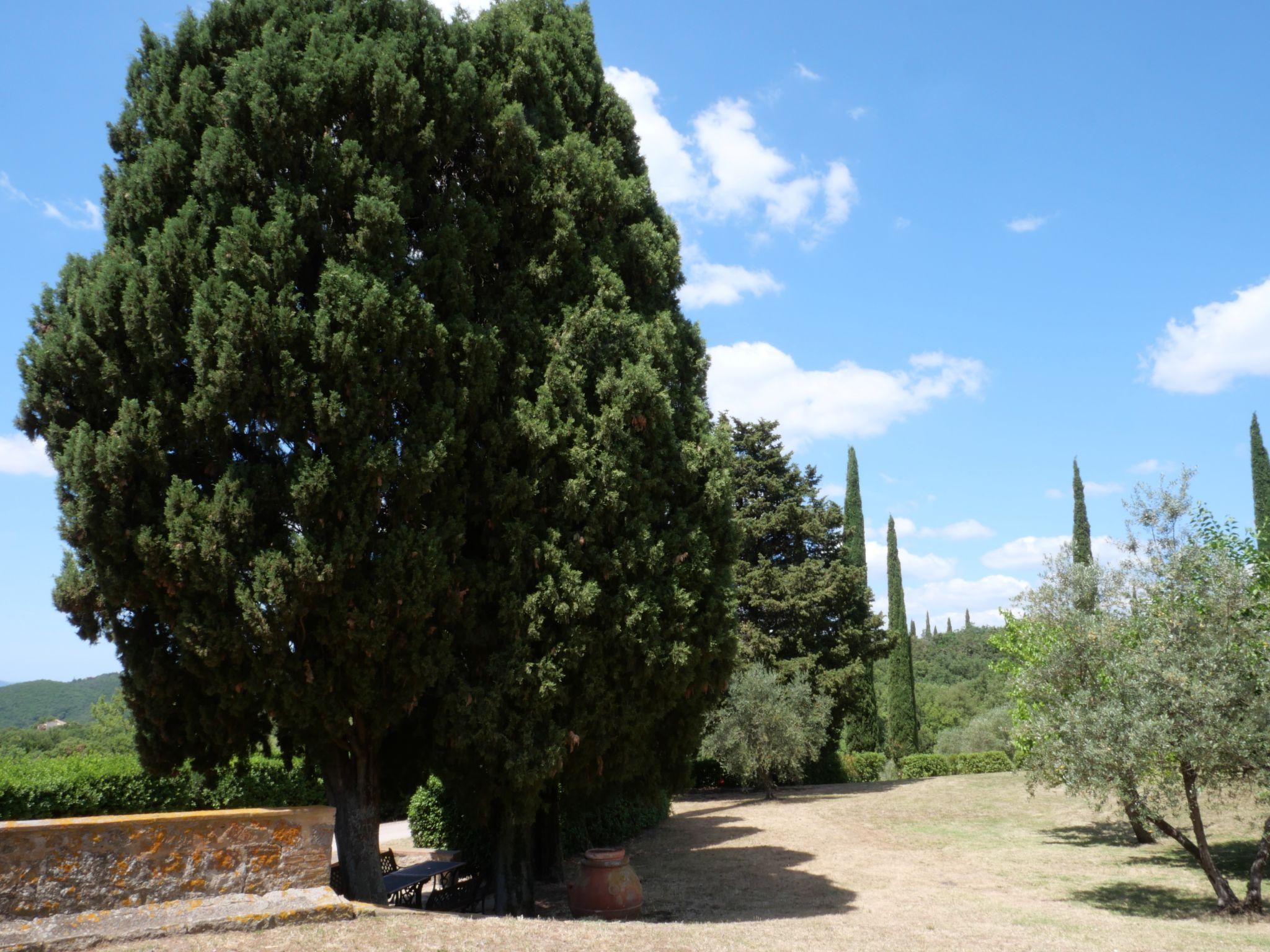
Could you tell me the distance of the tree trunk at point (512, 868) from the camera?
Result: 35.6 ft

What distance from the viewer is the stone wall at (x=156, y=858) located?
5.64 m

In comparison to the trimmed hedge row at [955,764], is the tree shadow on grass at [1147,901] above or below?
above

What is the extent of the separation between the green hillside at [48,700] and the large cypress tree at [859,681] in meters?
78.3

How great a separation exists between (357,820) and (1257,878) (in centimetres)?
1222

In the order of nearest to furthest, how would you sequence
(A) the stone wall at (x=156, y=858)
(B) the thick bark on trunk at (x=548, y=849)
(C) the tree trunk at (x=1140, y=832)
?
(A) the stone wall at (x=156, y=858), (B) the thick bark on trunk at (x=548, y=849), (C) the tree trunk at (x=1140, y=832)

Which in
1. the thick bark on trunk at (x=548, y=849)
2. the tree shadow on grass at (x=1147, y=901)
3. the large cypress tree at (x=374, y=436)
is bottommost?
the tree shadow on grass at (x=1147, y=901)

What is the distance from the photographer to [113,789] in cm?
1289

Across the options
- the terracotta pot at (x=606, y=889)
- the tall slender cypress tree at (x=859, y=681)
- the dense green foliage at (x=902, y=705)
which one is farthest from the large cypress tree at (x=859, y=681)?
the terracotta pot at (x=606, y=889)

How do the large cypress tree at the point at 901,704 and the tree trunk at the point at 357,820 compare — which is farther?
the large cypress tree at the point at 901,704

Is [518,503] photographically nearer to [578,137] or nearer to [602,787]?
[602,787]

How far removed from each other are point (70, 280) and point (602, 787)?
31.1ft

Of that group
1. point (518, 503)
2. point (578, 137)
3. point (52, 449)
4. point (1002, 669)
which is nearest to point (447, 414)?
point (518, 503)

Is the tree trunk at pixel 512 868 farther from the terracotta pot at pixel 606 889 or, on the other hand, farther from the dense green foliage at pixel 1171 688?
the dense green foliage at pixel 1171 688

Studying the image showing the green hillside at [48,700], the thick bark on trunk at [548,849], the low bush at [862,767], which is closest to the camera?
the thick bark on trunk at [548,849]
